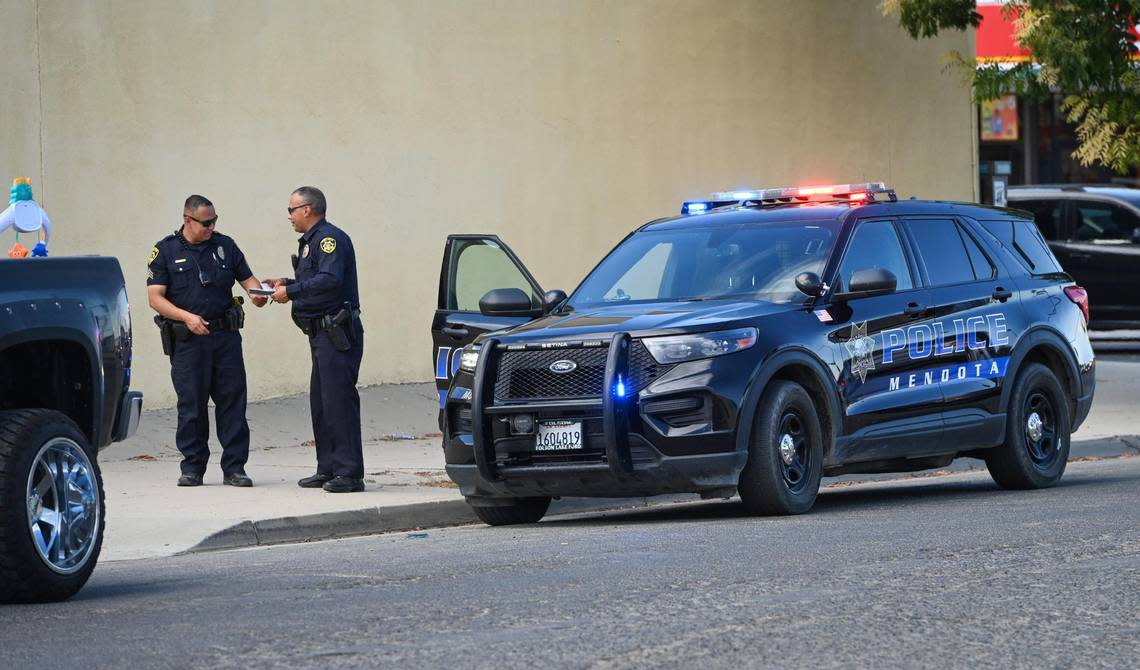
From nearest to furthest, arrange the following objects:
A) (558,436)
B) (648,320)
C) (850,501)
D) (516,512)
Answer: (558,436), (648,320), (516,512), (850,501)

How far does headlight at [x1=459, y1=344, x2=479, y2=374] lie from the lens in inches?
405

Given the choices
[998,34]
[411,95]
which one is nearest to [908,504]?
[411,95]

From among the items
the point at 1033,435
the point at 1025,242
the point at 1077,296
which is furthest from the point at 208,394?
the point at 1077,296

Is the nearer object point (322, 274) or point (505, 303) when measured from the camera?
point (505, 303)

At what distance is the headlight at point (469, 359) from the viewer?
10.3 metres

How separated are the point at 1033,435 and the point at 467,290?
3782 millimetres

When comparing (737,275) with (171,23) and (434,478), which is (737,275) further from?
(171,23)

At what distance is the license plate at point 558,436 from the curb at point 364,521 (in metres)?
1.47

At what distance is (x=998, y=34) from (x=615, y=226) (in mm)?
15934

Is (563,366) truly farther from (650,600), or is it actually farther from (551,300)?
(650,600)

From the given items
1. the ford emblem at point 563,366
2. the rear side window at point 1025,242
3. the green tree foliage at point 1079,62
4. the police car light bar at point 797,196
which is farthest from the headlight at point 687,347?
the green tree foliage at point 1079,62

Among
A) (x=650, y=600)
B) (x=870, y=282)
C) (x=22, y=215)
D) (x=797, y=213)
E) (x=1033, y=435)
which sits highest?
(x=22, y=215)

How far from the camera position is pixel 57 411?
7621 mm

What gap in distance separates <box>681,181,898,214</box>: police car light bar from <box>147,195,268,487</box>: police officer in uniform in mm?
2905
